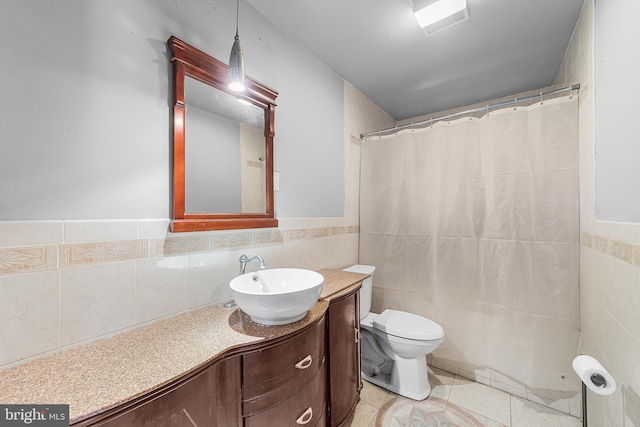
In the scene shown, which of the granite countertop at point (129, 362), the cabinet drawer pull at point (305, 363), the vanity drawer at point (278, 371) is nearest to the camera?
the granite countertop at point (129, 362)

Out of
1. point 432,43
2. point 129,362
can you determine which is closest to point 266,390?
point 129,362

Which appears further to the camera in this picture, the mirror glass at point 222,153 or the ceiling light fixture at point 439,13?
the ceiling light fixture at point 439,13

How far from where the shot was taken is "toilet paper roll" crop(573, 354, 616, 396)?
940 mm

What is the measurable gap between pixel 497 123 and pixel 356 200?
1231 mm

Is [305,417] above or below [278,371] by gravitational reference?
below

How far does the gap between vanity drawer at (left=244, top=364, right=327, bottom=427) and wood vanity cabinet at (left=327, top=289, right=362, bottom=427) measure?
11 centimetres

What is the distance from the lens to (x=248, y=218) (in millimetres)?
1450

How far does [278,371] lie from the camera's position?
0.97m

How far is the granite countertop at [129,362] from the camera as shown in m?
0.62

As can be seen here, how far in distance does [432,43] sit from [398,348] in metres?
2.16

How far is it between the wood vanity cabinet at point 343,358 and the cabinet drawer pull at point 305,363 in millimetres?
257

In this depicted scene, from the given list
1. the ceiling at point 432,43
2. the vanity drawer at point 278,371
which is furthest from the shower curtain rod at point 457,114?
the vanity drawer at point 278,371

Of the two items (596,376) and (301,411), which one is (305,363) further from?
(596,376)

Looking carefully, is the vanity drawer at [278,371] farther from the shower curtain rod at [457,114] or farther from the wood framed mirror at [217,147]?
the shower curtain rod at [457,114]
